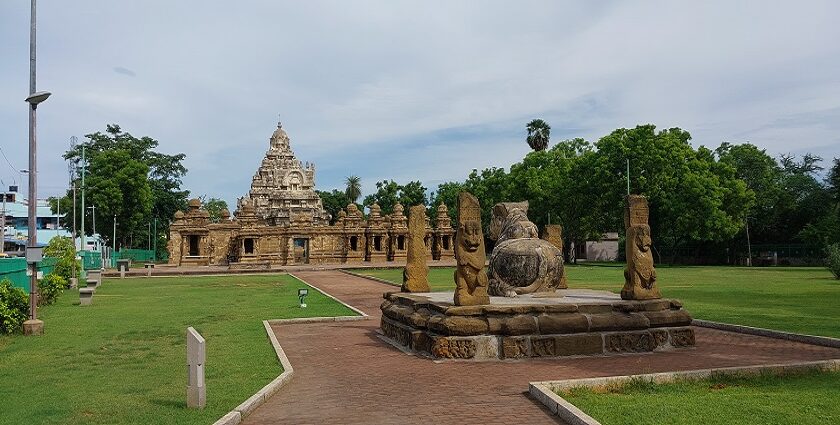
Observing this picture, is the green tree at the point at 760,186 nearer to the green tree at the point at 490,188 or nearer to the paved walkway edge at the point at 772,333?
the green tree at the point at 490,188

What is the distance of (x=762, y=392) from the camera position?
7.53 meters

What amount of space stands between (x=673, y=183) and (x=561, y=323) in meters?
39.1

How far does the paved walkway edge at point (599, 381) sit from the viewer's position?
6517 millimetres

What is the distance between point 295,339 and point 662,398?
7.48 metres

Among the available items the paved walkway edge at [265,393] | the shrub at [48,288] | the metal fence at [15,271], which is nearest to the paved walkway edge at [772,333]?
the paved walkway edge at [265,393]

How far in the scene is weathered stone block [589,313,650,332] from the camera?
414 inches

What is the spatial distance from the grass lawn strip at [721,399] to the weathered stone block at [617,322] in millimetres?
2379

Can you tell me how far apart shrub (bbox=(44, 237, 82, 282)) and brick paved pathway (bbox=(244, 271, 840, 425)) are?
19472mm

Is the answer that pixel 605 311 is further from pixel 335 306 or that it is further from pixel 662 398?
pixel 335 306

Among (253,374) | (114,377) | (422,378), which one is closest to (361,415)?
(422,378)

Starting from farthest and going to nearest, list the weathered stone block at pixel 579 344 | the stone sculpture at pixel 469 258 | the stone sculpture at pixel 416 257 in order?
1. the stone sculpture at pixel 416 257
2. the stone sculpture at pixel 469 258
3. the weathered stone block at pixel 579 344

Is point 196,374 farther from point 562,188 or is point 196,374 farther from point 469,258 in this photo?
point 562,188

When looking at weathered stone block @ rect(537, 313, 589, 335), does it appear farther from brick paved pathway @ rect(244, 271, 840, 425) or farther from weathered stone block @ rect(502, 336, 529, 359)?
brick paved pathway @ rect(244, 271, 840, 425)

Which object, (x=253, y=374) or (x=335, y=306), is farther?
(x=335, y=306)
